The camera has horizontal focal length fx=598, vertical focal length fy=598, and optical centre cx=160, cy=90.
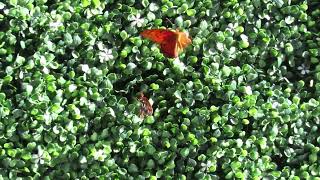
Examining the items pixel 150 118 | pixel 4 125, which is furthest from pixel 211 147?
pixel 4 125

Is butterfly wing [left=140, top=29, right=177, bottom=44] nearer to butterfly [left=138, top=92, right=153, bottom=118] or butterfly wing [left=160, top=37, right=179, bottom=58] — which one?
butterfly wing [left=160, top=37, right=179, bottom=58]

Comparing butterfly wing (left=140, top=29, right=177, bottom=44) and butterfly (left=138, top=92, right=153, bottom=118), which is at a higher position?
butterfly wing (left=140, top=29, right=177, bottom=44)

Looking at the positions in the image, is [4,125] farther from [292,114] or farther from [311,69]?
[311,69]

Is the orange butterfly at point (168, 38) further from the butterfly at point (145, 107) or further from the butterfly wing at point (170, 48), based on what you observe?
the butterfly at point (145, 107)

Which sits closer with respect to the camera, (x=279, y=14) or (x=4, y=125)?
(x=4, y=125)

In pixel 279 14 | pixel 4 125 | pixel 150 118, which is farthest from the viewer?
pixel 279 14

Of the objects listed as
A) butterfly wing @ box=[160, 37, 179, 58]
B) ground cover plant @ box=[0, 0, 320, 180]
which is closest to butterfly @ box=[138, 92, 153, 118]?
ground cover plant @ box=[0, 0, 320, 180]
